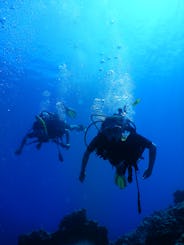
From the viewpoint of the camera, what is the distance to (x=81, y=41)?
30984mm

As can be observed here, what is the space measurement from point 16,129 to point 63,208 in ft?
68.3

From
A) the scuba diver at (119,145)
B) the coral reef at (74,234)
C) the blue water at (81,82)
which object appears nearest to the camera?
the scuba diver at (119,145)

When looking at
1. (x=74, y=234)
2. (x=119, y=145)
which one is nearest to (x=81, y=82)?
(x=74, y=234)

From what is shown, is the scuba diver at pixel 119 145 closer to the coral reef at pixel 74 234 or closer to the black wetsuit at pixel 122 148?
the black wetsuit at pixel 122 148

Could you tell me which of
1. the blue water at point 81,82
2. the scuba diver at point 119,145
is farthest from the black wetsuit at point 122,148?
the blue water at point 81,82

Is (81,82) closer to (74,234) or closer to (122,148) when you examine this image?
(74,234)

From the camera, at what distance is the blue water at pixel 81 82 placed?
2730cm

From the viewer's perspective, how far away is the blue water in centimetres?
2730

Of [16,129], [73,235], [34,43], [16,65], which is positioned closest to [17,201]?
[16,129]

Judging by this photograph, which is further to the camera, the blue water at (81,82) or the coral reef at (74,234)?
the blue water at (81,82)

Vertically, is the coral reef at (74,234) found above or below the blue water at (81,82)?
below

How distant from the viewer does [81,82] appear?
137 feet

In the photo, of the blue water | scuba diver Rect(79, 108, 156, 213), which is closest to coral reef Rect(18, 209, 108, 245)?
scuba diver Rect(79, 108, 156, 213)

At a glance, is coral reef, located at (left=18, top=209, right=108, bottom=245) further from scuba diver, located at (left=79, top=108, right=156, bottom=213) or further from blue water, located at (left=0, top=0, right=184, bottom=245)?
blue water, located at (left=0, top=0, right=184, bottom=245)
